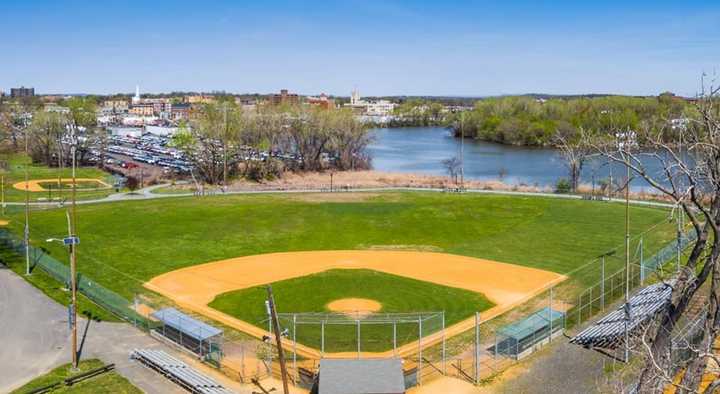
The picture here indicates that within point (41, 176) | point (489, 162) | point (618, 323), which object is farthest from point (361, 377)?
point (489, 162)

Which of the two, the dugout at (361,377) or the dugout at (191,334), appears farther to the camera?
the dugout at (191,334)

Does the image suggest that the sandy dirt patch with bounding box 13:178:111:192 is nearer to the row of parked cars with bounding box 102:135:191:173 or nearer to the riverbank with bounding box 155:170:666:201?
the riverbank with bounding box 155:170:666:201

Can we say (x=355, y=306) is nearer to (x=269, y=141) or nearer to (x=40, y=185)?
(x=40, y=185)

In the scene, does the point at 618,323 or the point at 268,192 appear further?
the point at 268,192

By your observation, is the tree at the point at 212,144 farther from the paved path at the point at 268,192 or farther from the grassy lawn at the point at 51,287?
the grassy lawn at the point at 51,287

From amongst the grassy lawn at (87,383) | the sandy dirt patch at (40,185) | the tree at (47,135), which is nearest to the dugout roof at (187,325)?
the grassy lawn at (87,383)

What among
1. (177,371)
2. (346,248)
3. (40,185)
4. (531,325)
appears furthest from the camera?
(40,185)
